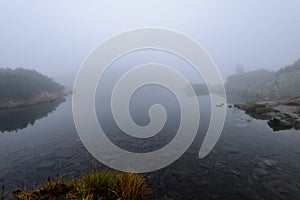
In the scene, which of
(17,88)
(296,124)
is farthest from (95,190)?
(17,88)

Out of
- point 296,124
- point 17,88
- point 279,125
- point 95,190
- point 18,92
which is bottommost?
point 95,190

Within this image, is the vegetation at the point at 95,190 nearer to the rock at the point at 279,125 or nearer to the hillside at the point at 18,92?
the rock at the point at 279,125

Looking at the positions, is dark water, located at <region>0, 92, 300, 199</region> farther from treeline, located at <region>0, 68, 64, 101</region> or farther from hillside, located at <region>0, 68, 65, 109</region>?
treeline, located at <region>0, 68, 64, 101</region>

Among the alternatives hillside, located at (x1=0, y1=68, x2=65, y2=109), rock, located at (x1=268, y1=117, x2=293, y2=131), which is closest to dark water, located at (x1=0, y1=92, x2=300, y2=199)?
rock, located at (x1=268, y1=117, x2=293, y2=131)

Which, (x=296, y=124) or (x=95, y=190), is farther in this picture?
(x=296, y=124)

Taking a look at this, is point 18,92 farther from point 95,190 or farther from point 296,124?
point 296,124

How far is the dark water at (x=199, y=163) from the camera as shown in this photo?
8797mm

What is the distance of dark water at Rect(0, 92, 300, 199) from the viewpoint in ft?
28.9

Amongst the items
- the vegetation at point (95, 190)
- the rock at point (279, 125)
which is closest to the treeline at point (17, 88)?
the vegetation at point (95, 190)

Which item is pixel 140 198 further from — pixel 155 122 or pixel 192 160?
pixel 155 122

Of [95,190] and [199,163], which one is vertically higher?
[95,190]

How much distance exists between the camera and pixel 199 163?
1191 cm

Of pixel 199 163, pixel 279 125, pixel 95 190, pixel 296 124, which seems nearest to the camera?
pixel 95 190

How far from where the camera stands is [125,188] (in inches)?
251
